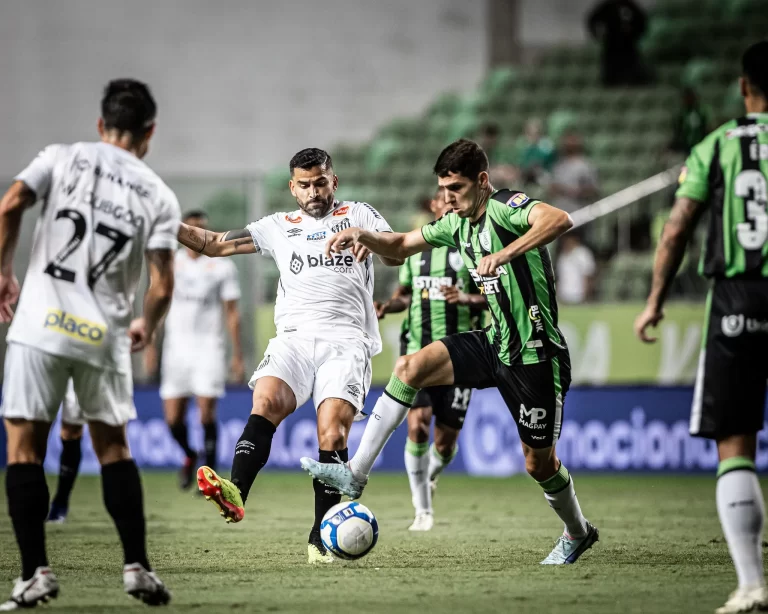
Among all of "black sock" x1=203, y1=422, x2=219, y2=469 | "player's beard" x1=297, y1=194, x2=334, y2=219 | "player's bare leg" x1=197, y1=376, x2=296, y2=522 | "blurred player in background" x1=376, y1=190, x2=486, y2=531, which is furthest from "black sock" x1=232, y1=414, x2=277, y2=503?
"black sock" x1=203, y1=422, x2=219, y2=469

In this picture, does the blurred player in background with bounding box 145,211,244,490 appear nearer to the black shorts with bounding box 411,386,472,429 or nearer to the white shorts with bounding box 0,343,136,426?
the black shorts with bounding box 411,386,472,429

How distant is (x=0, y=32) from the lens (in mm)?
20297

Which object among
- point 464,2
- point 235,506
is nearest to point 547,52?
point 464,2

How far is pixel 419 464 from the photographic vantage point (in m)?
8.93

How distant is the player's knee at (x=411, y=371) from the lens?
6.89 meters

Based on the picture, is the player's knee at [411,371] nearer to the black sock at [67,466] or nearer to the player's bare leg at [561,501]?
the player's bare leg at [561,501]

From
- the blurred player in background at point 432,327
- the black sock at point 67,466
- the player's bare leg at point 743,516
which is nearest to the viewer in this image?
the player's bare leg at point 743,516

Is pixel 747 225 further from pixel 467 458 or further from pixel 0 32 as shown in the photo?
pixel 0 32

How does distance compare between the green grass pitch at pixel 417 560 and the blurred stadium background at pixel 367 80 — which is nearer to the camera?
the green grass pitch at pixel 417 560

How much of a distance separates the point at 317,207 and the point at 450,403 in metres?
2.41

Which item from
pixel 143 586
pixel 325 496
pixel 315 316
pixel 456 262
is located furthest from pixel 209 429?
pixel 143 586

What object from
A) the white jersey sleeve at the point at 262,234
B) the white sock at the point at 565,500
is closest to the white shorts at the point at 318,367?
the white jersey sleeve at the point at 262,234

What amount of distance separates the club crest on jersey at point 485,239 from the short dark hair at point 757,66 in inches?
75.8

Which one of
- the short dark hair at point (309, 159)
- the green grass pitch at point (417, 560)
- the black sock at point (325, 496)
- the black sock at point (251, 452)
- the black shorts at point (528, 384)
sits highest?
the short dark hair at point (309, 159)
